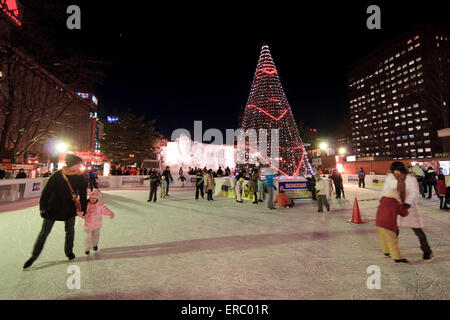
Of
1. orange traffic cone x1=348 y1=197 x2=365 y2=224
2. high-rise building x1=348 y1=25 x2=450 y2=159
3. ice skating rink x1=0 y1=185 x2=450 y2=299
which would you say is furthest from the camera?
high-rise building x1=348 y1=25 x2=450 y2=159

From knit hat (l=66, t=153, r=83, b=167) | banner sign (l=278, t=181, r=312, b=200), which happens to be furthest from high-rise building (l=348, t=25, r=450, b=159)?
knit hat (l=66, t=153, r=83, b=167)

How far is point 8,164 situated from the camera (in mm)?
14562

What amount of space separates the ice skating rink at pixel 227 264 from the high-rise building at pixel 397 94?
248 feet

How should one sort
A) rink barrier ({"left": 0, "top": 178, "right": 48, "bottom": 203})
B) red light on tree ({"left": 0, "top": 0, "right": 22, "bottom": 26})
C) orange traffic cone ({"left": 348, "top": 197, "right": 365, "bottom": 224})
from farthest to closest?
1. red light on tree ({"left": 0, "top": 0, "right": 22, "bottom": 26})
2. rink barrier ({"left": 0, "top": 178, "right": 48, "bottom": 203})
3. orange traffic cone ({"left": 348, "top": 197, "right": 365, "bottom": 224})

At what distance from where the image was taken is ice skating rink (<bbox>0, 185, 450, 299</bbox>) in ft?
8.11

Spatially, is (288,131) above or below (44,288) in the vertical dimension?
above

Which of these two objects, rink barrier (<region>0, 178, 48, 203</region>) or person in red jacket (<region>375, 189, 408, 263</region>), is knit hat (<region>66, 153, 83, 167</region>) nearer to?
person in red jacket (<region>375, 189, 408, 263</region>)

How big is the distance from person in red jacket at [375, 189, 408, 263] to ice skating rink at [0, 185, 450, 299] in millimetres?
216

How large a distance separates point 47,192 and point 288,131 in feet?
41.4

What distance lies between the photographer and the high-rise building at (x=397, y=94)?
82375 mm

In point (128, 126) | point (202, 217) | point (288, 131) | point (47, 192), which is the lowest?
point (202, 217)
